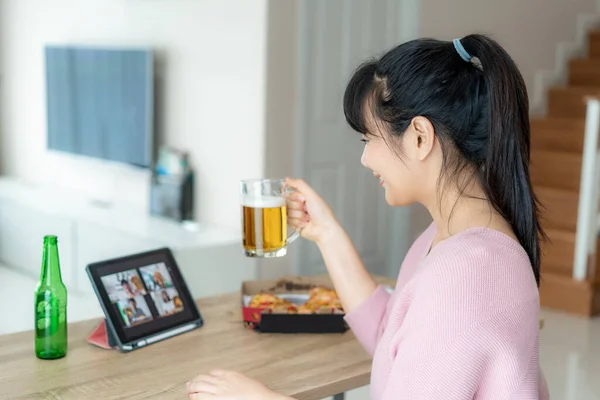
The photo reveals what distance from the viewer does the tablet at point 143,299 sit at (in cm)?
172

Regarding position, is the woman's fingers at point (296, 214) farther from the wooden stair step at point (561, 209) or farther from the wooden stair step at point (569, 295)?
the wooden stair step at point (561, 209)

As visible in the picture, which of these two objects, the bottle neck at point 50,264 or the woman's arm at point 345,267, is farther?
the woman's arm at point 345,267

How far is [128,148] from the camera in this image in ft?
15.6

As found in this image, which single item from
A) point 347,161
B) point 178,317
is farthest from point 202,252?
point 178,317

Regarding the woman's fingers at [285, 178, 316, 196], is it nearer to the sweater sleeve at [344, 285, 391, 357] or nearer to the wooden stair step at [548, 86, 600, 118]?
the sweater sleeve at [344, 285, 391, 357]

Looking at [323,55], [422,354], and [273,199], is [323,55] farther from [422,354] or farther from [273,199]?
[422,354]

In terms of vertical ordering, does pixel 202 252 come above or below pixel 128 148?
below

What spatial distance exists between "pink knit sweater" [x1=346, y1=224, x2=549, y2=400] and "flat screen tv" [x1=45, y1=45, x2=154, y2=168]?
3459 millimetres

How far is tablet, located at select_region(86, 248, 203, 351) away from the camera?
172 cm

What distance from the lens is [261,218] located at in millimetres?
1700

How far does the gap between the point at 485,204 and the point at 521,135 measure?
13 cm

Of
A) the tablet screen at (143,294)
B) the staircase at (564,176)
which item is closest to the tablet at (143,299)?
the tablet screen at (143,294)

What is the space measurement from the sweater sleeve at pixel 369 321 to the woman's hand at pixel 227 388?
1.42 feet

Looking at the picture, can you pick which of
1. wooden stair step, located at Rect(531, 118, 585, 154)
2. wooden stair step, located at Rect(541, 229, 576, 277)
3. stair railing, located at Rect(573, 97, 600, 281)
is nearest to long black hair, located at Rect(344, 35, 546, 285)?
stair railing, located at Rect(573, 97, 600, 281)
